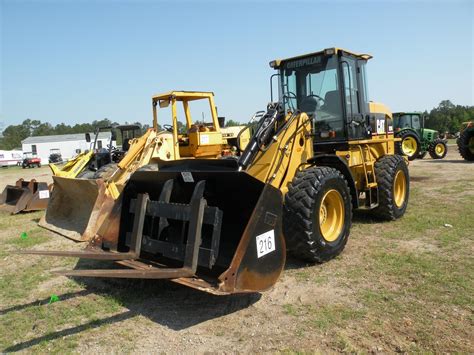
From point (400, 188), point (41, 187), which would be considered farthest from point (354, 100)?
point (41, 187)

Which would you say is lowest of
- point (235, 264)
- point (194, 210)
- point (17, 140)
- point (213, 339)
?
point (213, 339)

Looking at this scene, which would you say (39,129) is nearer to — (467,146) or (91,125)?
(91,125)

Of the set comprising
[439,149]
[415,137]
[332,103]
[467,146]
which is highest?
[332,103]

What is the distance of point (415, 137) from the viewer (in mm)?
17812

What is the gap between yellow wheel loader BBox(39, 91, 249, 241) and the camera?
22.8 feet

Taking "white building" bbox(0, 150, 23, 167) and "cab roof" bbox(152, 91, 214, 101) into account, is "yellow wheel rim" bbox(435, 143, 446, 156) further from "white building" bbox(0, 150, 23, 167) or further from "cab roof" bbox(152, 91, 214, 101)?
"white building" bbox(0, 150, 23, 167)

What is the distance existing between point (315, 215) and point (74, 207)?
4.98 metres

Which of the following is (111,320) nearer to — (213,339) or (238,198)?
(213,339)

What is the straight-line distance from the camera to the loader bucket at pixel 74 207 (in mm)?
6852

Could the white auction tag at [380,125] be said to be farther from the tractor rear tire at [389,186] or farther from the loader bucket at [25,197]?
the loader bucket at [25,197]

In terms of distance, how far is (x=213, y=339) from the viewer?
342cm

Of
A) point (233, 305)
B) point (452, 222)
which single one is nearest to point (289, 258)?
point (233, 305)

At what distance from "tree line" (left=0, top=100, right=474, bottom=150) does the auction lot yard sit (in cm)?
5370

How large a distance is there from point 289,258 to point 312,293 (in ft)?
3.50
